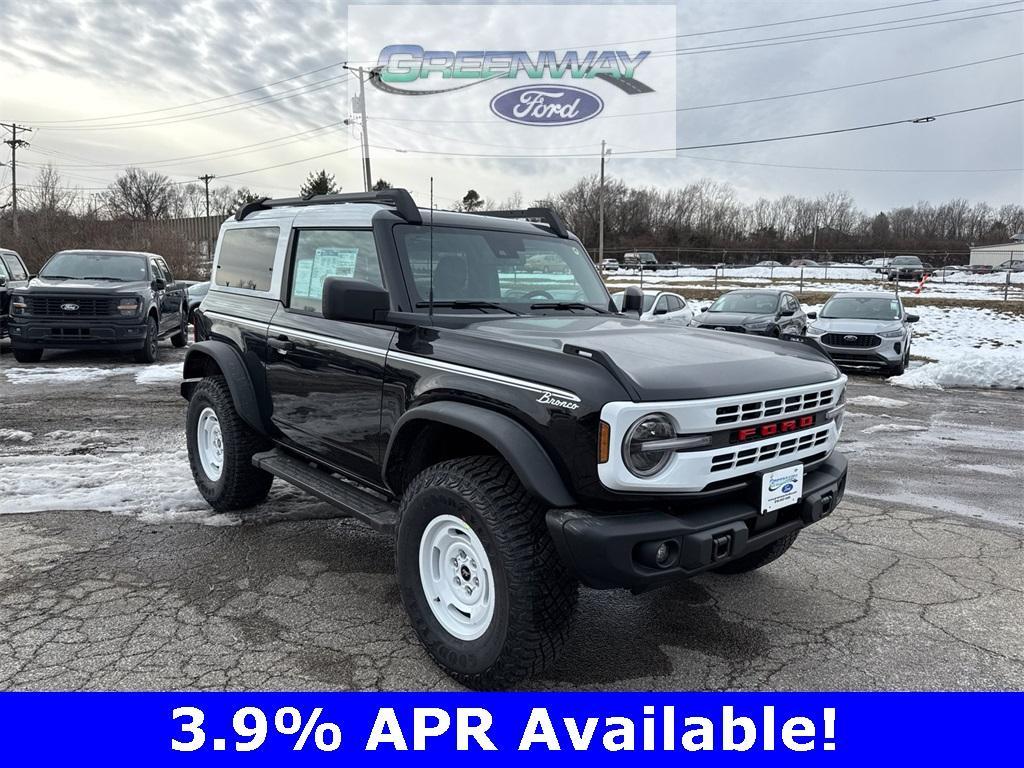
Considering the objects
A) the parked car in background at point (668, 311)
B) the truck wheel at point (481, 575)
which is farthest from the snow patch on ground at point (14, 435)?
the parked car in background at point (668, 311)

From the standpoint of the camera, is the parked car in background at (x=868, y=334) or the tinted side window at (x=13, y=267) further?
the tinted side window at (x=13, y=267)

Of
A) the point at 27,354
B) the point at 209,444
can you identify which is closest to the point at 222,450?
the point at 209,444

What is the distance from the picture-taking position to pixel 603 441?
2557 millimetres

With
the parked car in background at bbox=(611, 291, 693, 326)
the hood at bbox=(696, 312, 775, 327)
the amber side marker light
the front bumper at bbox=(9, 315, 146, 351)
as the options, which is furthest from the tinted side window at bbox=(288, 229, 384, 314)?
the parked car in background at bbox=(611, 291, 693, 326)

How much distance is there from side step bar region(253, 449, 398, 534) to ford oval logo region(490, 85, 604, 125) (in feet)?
38.5

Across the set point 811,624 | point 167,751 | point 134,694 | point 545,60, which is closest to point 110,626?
point 134,694

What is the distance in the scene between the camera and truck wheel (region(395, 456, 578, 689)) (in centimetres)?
269

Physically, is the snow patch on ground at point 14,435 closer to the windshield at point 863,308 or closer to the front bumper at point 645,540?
the front bumper at point 645,540

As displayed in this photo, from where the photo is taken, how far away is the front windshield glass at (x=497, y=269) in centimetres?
374

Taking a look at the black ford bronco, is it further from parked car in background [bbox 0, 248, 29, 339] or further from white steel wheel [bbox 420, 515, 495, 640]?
parked car in background [bbox 0, 248, 29, 339]

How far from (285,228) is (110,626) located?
2444mm

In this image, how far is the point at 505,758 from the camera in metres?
2.62

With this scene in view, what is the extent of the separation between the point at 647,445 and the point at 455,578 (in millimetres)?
1076

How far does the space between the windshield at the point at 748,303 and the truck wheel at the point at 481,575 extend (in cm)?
1370
